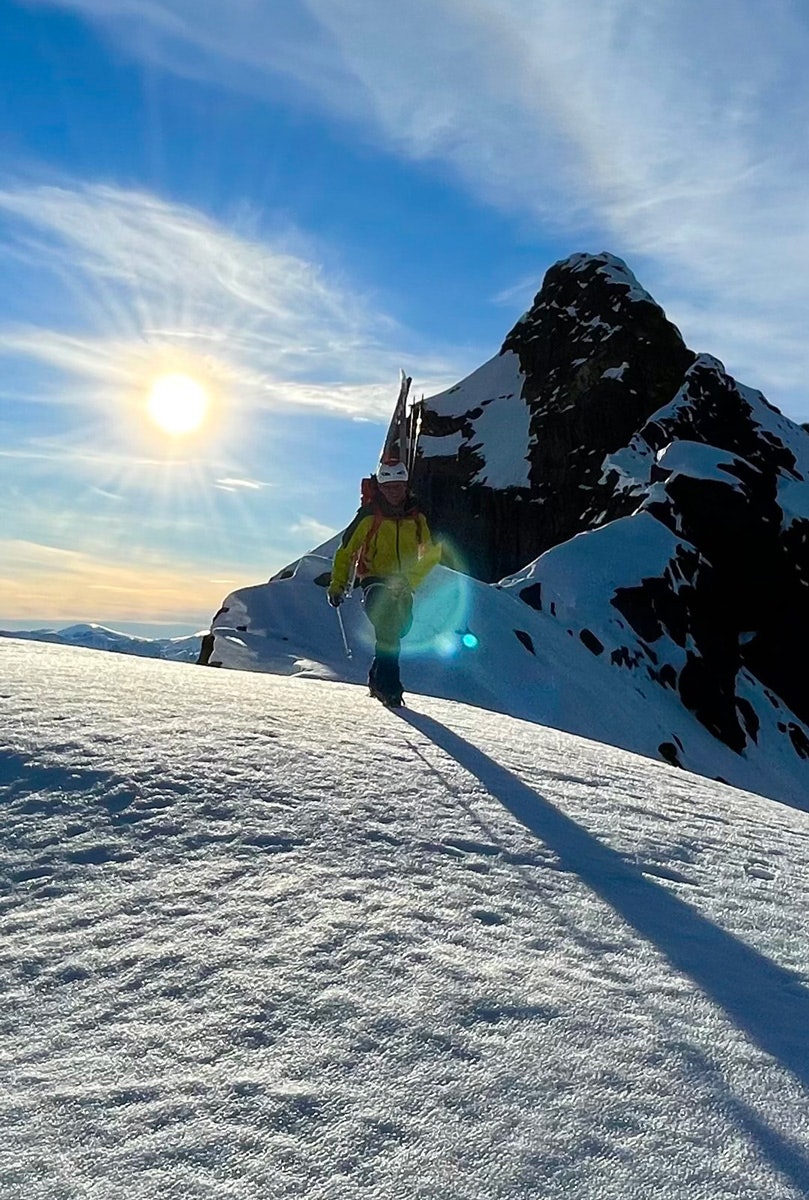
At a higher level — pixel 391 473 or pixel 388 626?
pixel 391 473

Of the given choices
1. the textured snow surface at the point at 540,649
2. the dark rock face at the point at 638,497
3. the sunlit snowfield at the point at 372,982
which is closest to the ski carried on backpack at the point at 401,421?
the textured snow surface at the point at 540,649

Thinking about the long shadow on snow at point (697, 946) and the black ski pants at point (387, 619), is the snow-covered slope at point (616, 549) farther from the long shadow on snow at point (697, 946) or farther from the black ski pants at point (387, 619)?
the long shadow on snow at point (697, 946)

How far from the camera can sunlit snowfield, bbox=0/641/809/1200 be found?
2.24 metres

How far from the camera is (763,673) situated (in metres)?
50.0

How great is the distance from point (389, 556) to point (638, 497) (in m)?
49.2

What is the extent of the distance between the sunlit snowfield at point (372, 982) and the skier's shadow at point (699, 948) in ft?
0.06

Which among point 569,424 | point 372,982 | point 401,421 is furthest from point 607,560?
point 569,424

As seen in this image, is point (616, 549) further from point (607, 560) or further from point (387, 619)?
point (387, 619)

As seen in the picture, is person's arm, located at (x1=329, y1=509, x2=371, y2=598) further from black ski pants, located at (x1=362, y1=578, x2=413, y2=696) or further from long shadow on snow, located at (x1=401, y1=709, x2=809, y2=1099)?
long shadow on snow, located at (x1=401, y1=709, x2=809, y2=1099)

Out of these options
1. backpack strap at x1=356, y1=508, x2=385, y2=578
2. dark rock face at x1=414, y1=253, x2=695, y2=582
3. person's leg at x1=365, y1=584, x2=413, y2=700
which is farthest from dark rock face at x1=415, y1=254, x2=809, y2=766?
backpack strap at x1=356, y1=508, x2=385, y2=578

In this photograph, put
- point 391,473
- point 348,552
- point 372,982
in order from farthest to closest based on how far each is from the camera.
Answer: point 348,552 → point 391,473 → point 372,982

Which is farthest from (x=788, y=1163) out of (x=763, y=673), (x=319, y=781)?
(x=763, y=673)

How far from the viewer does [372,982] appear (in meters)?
3.03

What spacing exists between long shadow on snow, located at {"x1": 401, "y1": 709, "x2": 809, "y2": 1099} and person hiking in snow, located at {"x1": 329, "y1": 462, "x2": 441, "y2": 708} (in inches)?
144
